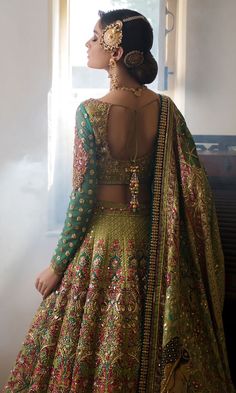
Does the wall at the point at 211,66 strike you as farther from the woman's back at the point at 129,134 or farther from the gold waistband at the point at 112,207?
the gold waistband at the point at 112,207

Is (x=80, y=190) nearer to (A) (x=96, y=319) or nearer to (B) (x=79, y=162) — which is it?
(B) (x=79, y=162)

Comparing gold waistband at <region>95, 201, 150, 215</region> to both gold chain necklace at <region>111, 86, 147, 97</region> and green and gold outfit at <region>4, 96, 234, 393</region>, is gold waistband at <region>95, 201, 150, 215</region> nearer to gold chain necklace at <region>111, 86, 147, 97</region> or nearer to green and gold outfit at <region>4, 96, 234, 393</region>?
green and gold outfit at <region>4, 96, 234, 393</region>

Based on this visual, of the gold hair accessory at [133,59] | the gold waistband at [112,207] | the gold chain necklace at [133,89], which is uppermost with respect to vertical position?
the gold hair accessory at [133,59]

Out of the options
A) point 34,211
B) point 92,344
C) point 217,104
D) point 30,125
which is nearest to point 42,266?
point 34,211

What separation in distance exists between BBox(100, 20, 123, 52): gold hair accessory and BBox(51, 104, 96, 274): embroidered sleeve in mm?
160

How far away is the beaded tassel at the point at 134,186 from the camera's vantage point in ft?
3.62

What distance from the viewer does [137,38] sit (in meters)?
1.10

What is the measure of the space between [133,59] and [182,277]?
0.53 meters

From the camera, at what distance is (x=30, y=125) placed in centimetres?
154

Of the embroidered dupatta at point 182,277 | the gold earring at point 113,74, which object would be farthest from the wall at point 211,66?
the gold earring at point 113,74

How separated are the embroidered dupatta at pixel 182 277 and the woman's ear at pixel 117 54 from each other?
15 cm

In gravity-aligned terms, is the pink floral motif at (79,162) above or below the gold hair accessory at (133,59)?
below

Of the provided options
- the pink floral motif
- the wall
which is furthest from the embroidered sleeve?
the wall

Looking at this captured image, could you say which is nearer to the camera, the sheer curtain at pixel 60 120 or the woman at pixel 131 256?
the woman at pixel 131 256
